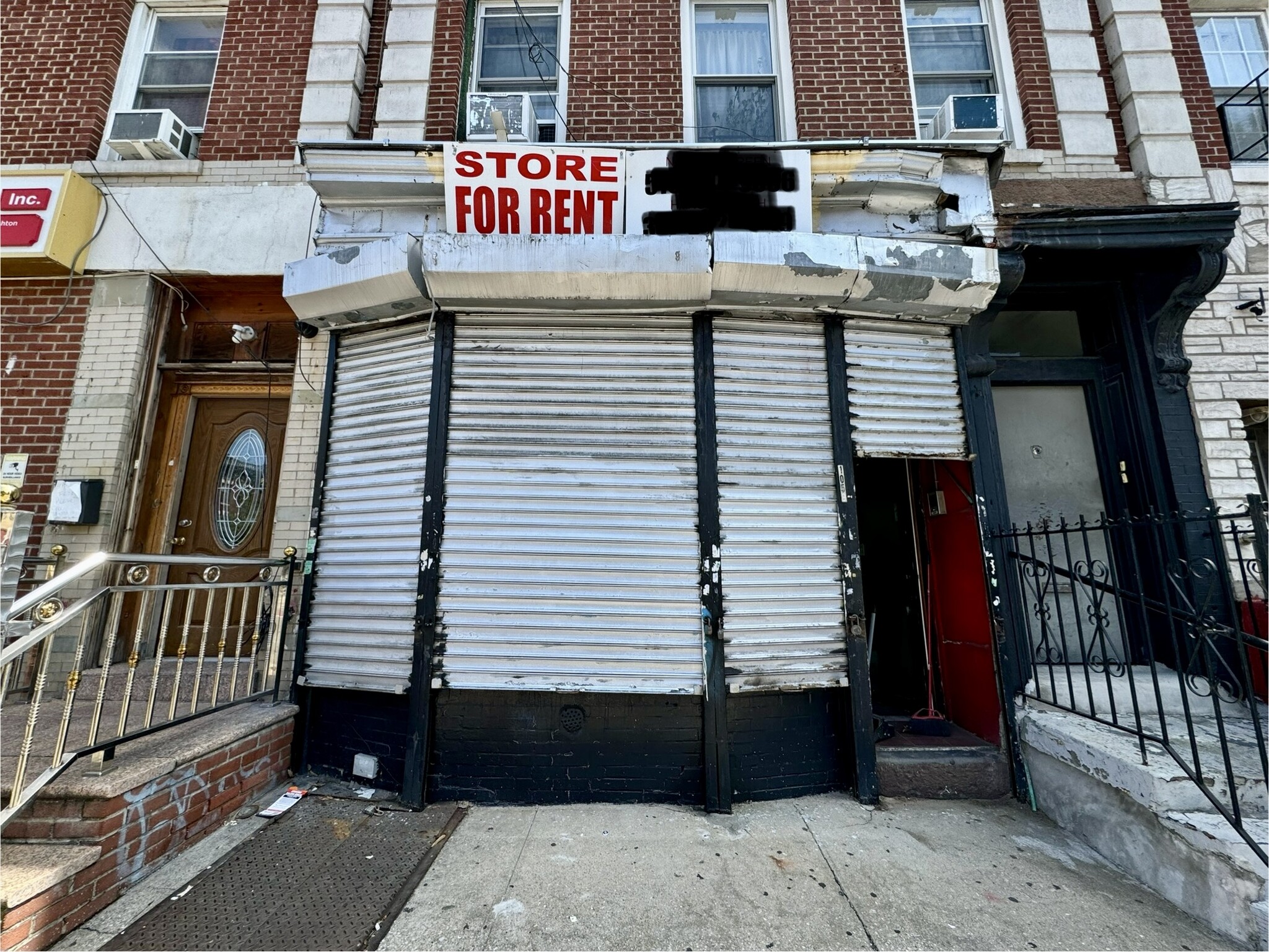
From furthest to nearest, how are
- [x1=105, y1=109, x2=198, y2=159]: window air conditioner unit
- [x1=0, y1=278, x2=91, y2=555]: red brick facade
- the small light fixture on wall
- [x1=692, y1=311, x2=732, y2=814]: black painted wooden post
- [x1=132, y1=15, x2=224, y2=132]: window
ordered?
[x1=132, y1=15, x2=224, y2=132]: window, [x1=105, y1=109, x2=198, y2=159]: window air conditioner unit, [x1=0, y1=278, x2=91, y2=555]: red brick facade, the small light fixture on wall, [x1=692, y1=311, x2=732, y2=814]: black painted wooden post

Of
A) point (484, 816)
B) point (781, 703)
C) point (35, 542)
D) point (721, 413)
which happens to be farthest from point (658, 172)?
point (35, 542)

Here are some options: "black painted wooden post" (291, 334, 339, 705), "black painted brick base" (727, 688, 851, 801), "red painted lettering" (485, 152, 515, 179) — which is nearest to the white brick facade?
"black painted brick base" (727, 688, 851, 801)

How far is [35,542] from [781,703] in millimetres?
6385

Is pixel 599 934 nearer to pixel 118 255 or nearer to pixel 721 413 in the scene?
pixel 721 413

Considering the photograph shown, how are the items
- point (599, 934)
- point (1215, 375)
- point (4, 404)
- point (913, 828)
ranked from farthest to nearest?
1. point (4, 404)
2. point (1215, 375)
3. point (913, 828)
4. point (599, 934)

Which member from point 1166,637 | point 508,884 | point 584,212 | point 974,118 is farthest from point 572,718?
point 974,118

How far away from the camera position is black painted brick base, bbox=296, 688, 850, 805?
12.4 feet

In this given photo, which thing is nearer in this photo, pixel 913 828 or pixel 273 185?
pixel 913 828

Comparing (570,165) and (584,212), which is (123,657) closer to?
(584,212)

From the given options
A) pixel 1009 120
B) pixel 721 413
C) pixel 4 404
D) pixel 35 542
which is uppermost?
pixel 1009 120

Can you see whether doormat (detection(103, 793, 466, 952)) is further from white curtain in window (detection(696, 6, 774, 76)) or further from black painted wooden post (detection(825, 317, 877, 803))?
white curtain in window (detection(696, 6, 774, 76))

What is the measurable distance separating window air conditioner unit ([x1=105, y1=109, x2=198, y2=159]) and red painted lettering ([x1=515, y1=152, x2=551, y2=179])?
3.97 m

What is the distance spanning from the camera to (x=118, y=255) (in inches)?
209

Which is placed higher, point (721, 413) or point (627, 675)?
point (721, 413)
